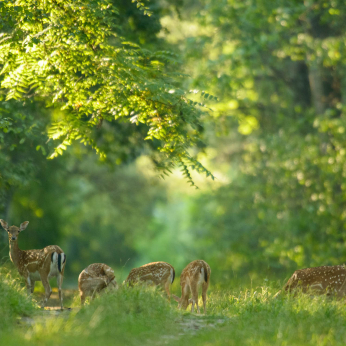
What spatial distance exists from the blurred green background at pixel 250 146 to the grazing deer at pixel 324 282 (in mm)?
2193

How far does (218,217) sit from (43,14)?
16.0m

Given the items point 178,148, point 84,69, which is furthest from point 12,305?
point 84,69

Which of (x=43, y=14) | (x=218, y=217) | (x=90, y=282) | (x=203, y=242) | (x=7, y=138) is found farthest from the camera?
(x=203, y=242)

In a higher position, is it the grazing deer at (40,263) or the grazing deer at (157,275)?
the grazing deer at (40,263)

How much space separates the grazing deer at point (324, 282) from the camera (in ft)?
30.3

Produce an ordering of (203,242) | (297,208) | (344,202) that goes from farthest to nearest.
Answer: (203,242)
(297,208)
(344,202)

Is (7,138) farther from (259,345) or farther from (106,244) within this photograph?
(106,244)

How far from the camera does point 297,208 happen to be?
1842cm

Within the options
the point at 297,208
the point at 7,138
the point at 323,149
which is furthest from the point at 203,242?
the point at 7,138

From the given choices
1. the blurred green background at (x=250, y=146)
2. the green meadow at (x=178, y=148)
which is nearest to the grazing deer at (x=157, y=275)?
the green meadow at (x=178, y=148)

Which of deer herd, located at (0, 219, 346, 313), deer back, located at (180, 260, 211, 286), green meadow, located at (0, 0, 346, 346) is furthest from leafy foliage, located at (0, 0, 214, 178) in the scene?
deer herd, located at (0, 219, 346, 313)

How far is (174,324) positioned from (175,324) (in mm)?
28

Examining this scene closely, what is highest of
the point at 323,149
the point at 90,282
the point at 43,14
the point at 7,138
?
the point at 43,14

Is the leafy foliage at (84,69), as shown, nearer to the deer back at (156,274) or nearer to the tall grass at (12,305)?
the deer back at (156,274)
